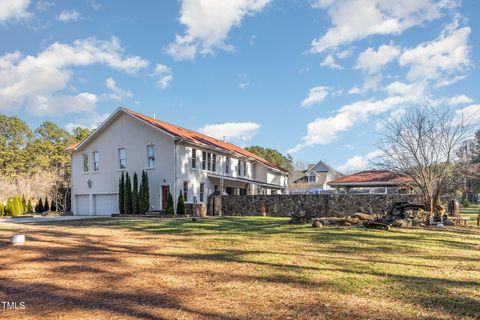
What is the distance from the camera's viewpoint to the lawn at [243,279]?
16.3 ft

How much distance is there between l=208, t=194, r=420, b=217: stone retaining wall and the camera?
77.4ft

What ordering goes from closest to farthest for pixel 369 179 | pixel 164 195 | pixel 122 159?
pixel 164 195 → pixel 122 159 → pixel 369 179

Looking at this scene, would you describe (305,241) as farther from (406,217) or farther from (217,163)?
(217,163)

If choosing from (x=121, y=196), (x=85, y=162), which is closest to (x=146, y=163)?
(x=121, y=196)

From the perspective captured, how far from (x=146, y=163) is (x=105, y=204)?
5685 millimetres

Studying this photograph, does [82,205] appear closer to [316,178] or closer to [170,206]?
[170,206]

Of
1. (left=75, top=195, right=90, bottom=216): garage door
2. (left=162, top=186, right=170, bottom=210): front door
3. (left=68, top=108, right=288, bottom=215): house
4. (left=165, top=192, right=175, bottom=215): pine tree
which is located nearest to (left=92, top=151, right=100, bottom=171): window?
(left=68, top=108, right=288, bottom=215): house

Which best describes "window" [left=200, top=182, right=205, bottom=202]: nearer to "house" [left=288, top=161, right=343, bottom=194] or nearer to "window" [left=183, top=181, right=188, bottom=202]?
"window" [left=183, top=181, right=188, bottom=202]

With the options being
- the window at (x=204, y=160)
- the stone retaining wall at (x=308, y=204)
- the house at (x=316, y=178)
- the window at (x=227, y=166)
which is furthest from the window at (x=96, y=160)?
the house at (x=316, y=178)

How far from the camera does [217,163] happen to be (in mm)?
32406

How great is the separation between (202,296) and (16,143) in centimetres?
6161

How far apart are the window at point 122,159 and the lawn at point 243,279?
18.7m

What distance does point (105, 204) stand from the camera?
30.9 m

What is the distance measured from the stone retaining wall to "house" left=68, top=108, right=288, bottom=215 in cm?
213
